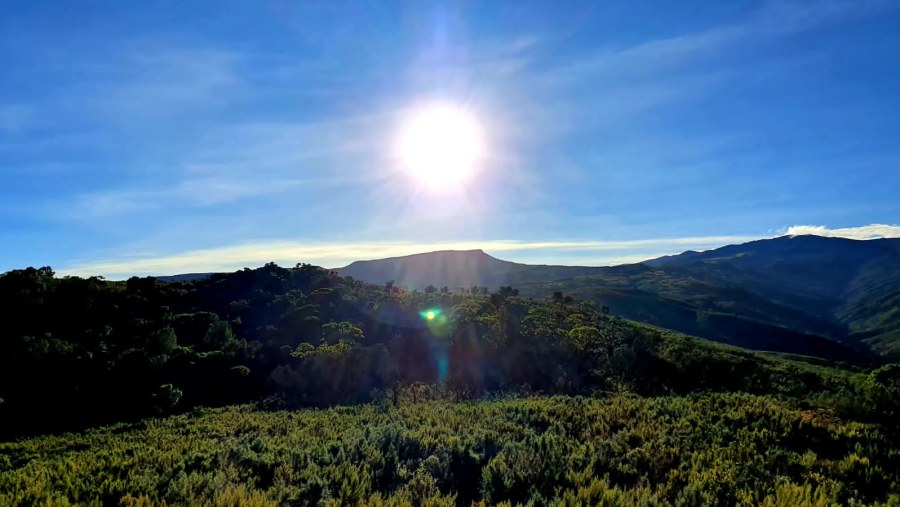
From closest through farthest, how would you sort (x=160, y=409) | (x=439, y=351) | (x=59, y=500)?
(x=59, y=500)
(x=160, y=409)
(x=439, y=351)

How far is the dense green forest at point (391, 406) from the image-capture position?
9469 millimetres

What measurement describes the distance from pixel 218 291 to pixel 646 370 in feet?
133

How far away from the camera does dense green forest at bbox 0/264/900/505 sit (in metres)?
9.47

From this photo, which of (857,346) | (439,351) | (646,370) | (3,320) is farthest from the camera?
(857,346)

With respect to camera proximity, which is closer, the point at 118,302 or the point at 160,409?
the point at 160,409

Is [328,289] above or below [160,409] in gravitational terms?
above

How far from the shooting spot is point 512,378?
1102 inches

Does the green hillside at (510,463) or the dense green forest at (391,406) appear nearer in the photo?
the green hillside at (510,463)

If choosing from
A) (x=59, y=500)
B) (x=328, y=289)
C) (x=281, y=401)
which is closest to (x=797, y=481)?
(x=59, y=500)

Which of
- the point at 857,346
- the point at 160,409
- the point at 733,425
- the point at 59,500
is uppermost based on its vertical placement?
the point at 59,500

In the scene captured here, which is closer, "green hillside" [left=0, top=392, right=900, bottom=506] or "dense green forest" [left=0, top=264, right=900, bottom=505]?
"green hillside" [left=0, top=392, right=900, bottom=506]

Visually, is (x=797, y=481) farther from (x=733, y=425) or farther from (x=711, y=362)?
(x=711, y=362)

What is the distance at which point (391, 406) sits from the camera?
66.8 ft

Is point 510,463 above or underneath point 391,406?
above
